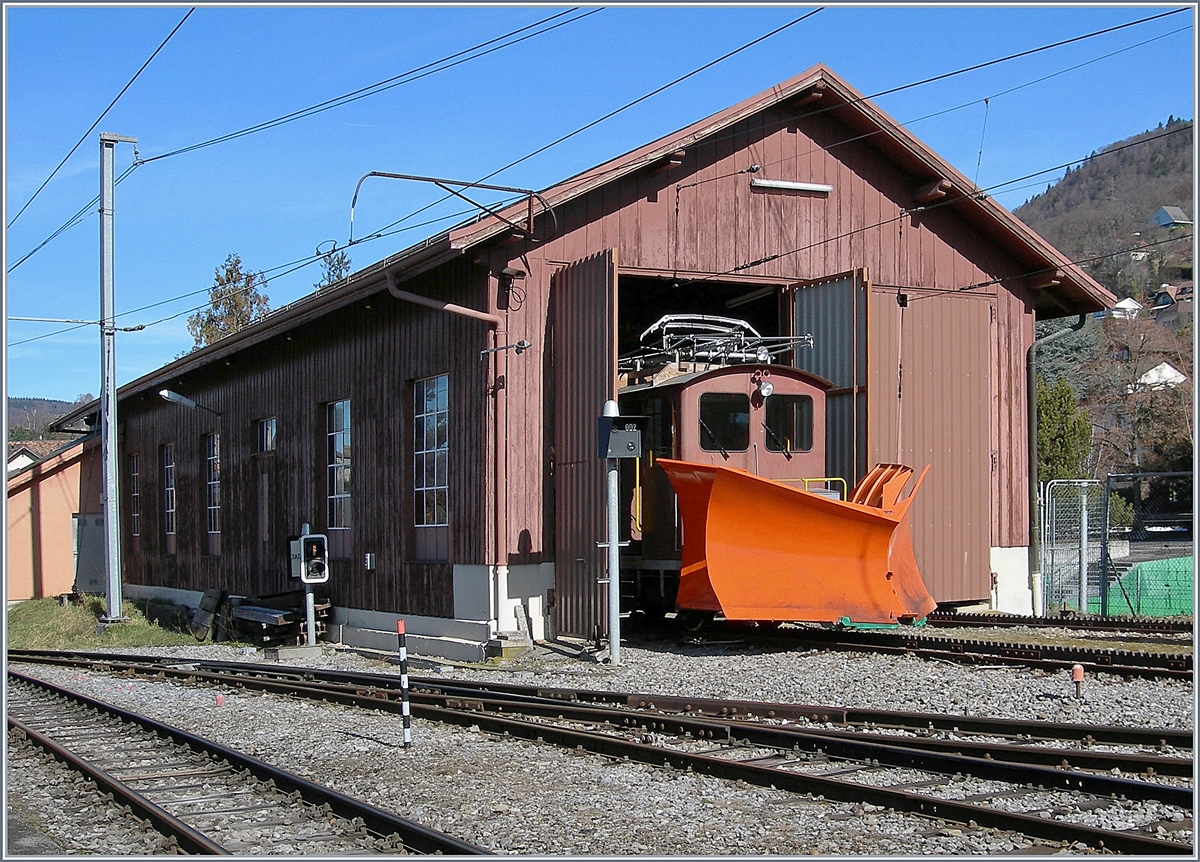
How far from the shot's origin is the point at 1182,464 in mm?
40594

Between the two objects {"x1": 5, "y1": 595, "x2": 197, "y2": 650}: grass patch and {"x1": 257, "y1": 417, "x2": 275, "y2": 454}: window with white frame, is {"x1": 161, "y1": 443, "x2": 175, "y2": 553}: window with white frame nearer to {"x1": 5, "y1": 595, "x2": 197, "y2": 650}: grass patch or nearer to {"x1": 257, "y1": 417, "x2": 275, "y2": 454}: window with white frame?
{"x1": 5, "y1": 595, "x2": 197, "y2": 650}: grass patch

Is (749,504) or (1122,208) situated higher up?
(1122,208)

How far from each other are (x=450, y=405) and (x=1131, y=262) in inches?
3834

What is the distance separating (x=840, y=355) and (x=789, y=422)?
7.14 ft

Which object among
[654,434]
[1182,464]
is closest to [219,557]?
[654,434]

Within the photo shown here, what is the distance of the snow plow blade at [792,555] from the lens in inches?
508

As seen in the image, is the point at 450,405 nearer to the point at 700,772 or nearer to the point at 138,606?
the point at 700,772

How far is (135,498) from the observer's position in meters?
33.5

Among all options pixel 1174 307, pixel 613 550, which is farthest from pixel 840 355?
pixel 1174 307

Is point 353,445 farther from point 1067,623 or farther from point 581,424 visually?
point 1067,623

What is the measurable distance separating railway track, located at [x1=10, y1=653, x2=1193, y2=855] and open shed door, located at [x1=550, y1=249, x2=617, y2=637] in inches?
144

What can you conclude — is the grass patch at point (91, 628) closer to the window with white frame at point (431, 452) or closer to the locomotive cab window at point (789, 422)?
the window with white frame at point (431, 452)

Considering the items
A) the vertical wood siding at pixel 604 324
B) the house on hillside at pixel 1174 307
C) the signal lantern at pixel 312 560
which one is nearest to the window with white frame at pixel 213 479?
the vertical wood siding at pixel 604 324

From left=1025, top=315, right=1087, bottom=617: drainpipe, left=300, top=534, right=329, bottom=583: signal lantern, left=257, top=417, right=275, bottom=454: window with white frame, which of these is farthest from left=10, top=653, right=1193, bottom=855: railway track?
left=257, top=417, right=275, bottom=454: window with white frame
